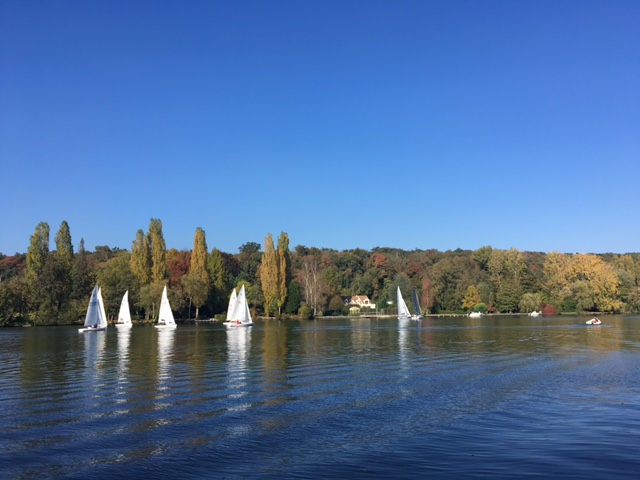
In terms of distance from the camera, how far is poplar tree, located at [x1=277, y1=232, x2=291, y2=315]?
9374 cm

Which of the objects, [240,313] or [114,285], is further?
[114,285]

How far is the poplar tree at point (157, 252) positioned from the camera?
8494 cm

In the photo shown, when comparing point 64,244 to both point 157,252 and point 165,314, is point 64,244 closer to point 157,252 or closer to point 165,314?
point 157,252

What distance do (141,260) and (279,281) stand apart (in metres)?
22.9

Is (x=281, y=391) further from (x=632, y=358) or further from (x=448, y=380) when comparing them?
(x=632, y=358)

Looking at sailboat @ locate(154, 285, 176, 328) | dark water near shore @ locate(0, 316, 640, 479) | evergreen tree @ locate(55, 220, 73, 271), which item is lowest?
dark water near shore @ locate(0, 316, 640, 479)

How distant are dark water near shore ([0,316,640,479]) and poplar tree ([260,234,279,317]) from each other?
65876 millimetres

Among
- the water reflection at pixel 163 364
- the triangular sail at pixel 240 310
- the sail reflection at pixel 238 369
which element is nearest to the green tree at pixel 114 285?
the triangular sail at pixel 240 310

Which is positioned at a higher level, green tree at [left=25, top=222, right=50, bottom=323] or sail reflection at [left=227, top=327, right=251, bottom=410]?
green tree at [left=25, top=222, right=50, bottom=323]

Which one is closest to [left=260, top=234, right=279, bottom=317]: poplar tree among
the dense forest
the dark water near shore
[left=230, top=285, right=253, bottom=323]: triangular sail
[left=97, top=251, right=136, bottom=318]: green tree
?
the dense forest

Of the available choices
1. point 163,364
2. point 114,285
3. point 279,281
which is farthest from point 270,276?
point 163,364

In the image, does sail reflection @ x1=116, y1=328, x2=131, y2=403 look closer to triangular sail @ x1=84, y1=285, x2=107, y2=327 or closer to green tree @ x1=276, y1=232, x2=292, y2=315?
triangular sail @ x1=84, y1=285, x2=107, y2=327

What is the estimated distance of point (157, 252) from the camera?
85.9 m

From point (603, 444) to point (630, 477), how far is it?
84.3 inches
